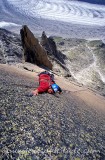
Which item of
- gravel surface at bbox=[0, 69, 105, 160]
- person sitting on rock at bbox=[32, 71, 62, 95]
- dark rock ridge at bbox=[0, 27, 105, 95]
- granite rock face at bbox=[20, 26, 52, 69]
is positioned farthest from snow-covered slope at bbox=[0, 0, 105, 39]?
gravel surface at bbox=[0, 69, 105, 160]

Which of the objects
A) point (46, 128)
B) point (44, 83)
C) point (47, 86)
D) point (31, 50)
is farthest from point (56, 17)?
point (46, 128)

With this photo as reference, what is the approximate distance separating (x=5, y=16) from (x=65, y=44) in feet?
170

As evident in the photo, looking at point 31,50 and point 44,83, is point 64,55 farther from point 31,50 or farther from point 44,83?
point 44,83

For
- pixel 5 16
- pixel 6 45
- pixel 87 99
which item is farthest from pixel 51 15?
pixel 87 99

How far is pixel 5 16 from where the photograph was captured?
104 metres

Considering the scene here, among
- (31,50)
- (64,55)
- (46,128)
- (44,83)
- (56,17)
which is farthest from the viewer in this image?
(56,17)

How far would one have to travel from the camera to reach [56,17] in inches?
4464

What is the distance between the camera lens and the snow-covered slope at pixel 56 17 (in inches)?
4082

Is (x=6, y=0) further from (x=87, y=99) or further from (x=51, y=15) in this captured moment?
(x=87, y=99)

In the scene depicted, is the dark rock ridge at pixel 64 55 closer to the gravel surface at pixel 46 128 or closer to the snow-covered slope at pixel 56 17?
the gravel surface at pixel 46 128

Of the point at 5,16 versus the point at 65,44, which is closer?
the point at 65,44

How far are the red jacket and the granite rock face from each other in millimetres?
11268

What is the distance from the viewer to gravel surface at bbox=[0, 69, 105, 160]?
265 inches

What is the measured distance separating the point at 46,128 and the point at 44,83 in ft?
12.4
